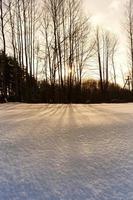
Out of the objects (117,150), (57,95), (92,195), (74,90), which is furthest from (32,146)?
(74,90)

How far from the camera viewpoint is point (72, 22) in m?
17.7

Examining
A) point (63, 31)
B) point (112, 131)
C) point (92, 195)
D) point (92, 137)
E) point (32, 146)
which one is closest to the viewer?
point (92, 195)

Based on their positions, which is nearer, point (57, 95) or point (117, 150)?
point (117, 150)

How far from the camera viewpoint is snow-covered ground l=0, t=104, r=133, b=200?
2.66 meters

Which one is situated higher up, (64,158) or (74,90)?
(74,90)

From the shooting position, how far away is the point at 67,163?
3301 millimetres

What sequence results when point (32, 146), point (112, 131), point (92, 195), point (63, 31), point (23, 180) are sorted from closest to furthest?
point (92, 195)
point (23, 180)
point (32, 146)
point (112, 131)
point (63, 31)

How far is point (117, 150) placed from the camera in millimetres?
3695

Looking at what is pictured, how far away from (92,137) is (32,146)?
0.86 meters

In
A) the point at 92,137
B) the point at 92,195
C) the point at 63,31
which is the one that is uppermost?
the point at 63,31

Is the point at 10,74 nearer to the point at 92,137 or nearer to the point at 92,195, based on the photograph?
the point at 92,137

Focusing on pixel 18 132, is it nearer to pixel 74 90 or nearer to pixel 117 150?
pixel 117 150

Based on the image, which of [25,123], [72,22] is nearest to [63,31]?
[72,22]

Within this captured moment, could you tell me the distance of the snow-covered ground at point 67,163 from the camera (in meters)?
2.66
